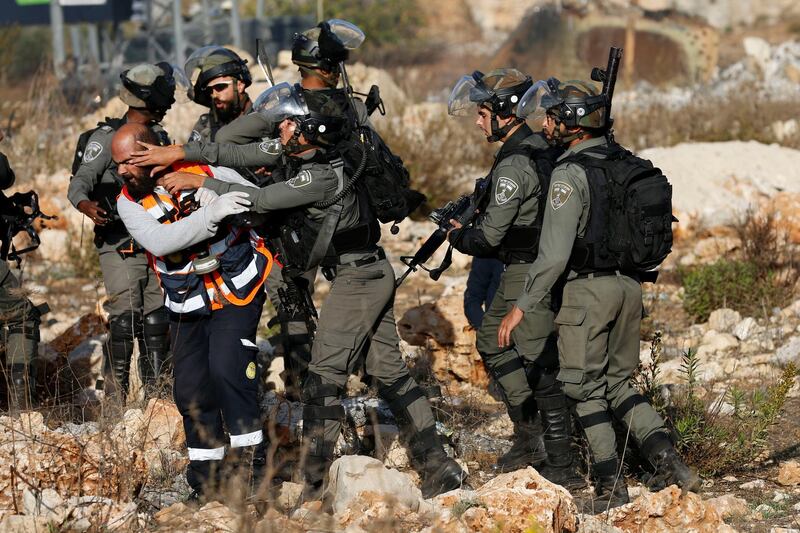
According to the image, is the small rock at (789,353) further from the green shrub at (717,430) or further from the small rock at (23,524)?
the small rock at (23,524)

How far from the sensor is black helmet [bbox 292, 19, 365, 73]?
18.8 ft

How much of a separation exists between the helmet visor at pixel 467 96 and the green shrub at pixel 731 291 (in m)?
3.49

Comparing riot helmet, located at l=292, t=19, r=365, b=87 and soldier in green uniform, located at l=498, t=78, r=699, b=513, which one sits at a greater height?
riot helmet, located at l=292, t=19, r=365, b=87

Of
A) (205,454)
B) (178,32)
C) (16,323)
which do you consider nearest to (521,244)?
(205,454)

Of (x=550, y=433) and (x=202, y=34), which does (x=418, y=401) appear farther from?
(x=202, y=34)

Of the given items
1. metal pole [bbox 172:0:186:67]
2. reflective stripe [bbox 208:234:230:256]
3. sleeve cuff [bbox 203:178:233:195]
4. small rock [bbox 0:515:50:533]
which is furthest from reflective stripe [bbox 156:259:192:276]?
metal pole [bbox 172:0:186:67]

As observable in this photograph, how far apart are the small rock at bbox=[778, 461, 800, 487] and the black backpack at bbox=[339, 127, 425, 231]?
Result: 2137 millimetres

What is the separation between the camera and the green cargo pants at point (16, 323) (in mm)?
6078

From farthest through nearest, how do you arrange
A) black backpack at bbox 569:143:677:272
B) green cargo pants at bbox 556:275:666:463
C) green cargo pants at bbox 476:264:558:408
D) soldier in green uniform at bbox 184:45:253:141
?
soldier in green uniform at bbox 184:45:253:141, green cargo pants at bbox 476:264:558:408, green cargo pants at bbox 556:275:666:463, black backpack at bbox 569:143:677:272

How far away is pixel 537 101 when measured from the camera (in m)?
5.37

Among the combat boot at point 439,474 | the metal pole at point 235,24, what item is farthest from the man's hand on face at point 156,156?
the metal pole at point 235,24

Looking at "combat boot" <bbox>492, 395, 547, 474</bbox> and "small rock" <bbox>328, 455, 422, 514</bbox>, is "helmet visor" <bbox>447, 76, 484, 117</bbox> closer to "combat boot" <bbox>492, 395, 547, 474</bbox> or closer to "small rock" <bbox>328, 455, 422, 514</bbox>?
"combat boot" <bbox>492, 395, 547, 474</bbox>

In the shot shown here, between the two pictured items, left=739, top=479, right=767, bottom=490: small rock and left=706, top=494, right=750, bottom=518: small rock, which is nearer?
left=706, top=494, right=750, bottom=518: small rock

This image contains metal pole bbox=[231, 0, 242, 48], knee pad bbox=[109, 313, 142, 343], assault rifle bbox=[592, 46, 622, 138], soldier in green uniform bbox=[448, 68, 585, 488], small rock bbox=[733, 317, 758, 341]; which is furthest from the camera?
metal pole bbox=[231, 0, 242, 48]
